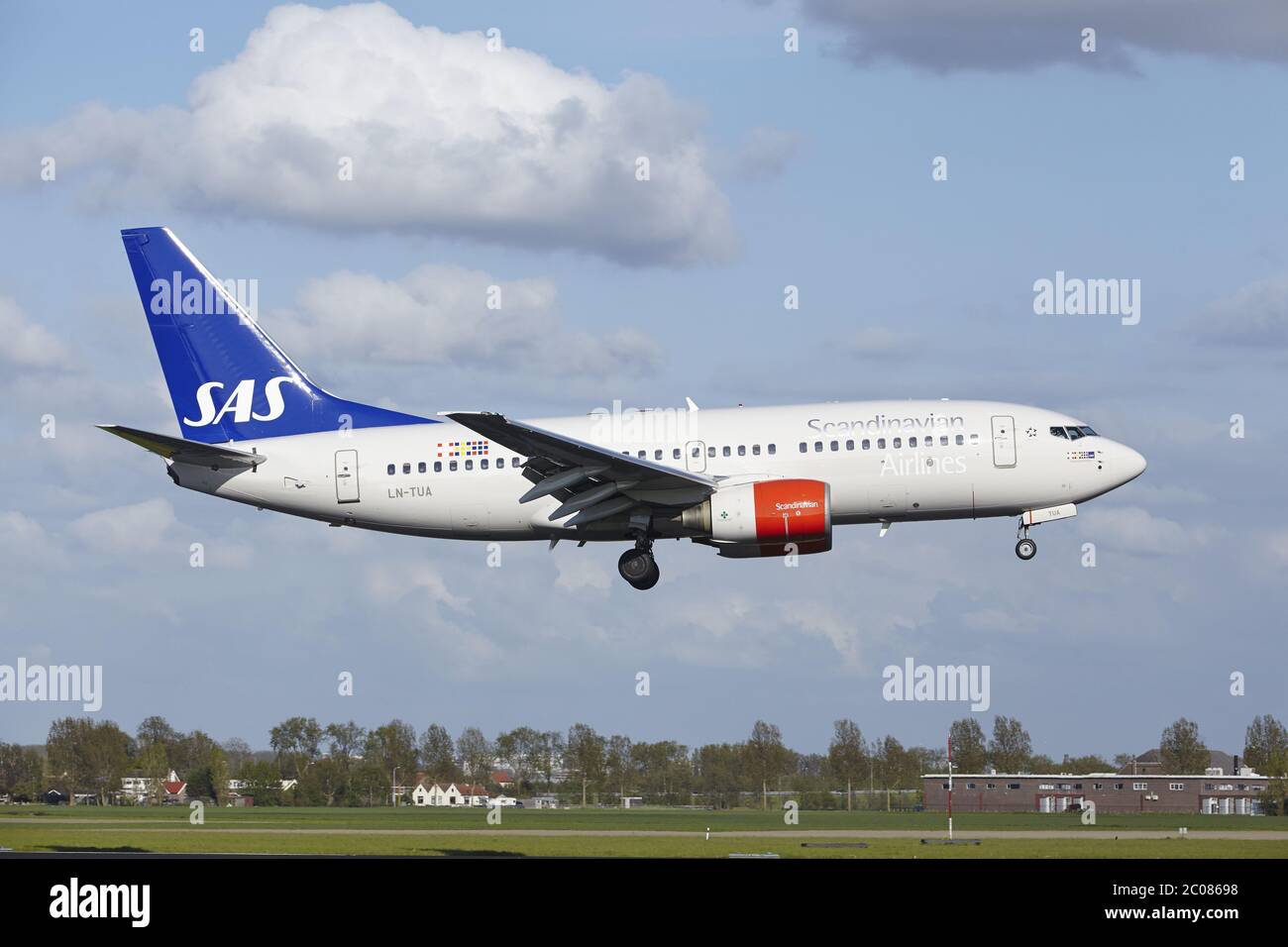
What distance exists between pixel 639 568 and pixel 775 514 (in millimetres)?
5035

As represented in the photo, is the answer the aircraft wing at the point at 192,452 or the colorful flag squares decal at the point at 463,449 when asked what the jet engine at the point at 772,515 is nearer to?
the colorful flag squares decal at the point at 463,449

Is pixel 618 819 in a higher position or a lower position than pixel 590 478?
lower

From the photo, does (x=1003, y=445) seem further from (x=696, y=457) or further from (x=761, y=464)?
(x=696, y=457)

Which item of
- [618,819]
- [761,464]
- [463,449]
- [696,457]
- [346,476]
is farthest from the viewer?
[618,819]

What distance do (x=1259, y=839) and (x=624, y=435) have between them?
64.7 feet

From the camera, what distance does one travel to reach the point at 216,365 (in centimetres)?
4828

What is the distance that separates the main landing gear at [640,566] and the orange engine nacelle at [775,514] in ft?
9.57

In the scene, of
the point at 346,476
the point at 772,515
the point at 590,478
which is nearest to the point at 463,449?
the point at 346,476

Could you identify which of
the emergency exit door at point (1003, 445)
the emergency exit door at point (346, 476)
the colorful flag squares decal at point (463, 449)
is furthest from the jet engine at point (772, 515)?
the emergency exit door at point (346, 476)

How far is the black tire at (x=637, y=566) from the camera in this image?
142ft

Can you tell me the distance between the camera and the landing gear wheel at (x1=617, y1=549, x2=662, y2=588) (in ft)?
142
